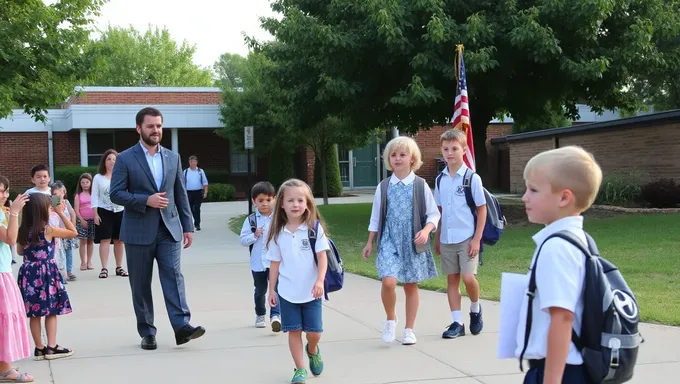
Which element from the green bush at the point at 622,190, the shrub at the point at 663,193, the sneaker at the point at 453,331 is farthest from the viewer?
the green bush at the point at 622,190

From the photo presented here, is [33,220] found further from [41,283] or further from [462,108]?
[462,108]

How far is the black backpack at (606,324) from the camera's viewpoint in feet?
8.80

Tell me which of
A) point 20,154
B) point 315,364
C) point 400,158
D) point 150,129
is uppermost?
point 20,154

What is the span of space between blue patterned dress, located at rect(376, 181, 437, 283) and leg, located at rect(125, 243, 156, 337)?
198cm

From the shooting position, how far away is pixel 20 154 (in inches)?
1384

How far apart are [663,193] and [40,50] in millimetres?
14993

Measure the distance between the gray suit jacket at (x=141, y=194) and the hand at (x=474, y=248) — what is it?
2503 mm

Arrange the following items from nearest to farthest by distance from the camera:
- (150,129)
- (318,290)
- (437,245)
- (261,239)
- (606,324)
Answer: (606,324) < (318,290) < (150,129) < (437,245) < (261,239)

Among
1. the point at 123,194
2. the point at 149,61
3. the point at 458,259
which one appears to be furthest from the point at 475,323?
the point at 149,61

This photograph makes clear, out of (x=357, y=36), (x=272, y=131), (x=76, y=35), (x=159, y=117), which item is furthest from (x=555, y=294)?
(x=272, y=131)

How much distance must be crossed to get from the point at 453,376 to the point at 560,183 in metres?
3.12

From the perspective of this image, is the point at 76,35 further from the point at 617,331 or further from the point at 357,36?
the point at 617,331

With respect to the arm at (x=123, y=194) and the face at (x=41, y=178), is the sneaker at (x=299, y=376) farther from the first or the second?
the face at (x=41, y=178)

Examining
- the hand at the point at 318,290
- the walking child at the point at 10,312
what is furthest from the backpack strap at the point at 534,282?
the walking child at the point at 10,312
